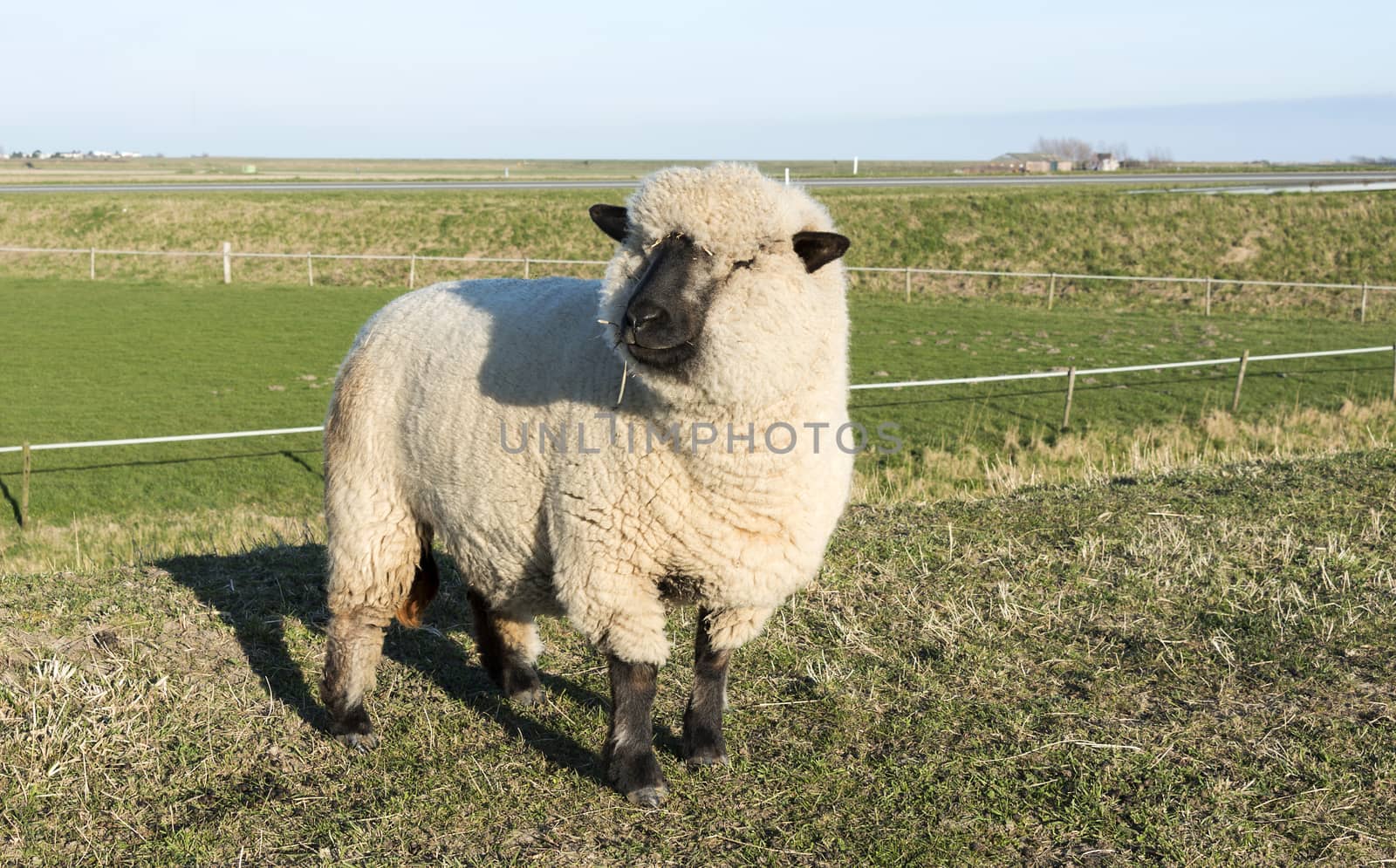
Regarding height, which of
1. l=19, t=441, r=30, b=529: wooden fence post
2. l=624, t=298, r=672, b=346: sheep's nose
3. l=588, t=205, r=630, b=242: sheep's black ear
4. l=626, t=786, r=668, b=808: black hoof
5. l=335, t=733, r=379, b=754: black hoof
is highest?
l=588, t=205, r=630, b=242: sheep's black ear

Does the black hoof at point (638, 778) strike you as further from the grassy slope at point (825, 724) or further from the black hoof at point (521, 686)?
the black hoof at point (521, 686)

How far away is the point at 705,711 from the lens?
466 centimetres

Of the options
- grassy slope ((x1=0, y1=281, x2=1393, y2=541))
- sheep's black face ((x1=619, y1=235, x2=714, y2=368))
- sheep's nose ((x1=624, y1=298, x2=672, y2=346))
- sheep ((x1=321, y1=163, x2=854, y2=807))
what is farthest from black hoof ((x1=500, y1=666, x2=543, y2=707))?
grassy slope ((x1=0, y1=281, x2=1393, y2=541))

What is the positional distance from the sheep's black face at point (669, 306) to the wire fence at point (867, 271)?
23420mm

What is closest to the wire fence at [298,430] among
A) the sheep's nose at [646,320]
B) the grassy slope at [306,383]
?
the grassy slope at [306,383]

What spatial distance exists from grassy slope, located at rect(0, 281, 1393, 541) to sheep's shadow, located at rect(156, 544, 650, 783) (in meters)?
5.87

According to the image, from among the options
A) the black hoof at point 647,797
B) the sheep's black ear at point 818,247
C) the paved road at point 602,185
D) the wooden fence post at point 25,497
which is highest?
the paved road at point 602,185

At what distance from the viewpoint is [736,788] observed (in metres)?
4.43

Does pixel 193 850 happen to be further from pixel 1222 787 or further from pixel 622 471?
A: pixel 1222 787

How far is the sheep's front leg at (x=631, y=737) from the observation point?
14.3 feet

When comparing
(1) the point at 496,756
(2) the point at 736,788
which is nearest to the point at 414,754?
(1) the point at 496,756

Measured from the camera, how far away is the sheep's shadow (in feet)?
16.5

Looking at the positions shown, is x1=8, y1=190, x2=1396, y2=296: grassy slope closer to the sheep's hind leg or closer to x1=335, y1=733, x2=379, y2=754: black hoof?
the sheep's hind leg

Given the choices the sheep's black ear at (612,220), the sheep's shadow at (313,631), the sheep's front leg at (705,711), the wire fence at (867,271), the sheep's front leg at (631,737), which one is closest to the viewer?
the sheep's black ear at (612,220)
